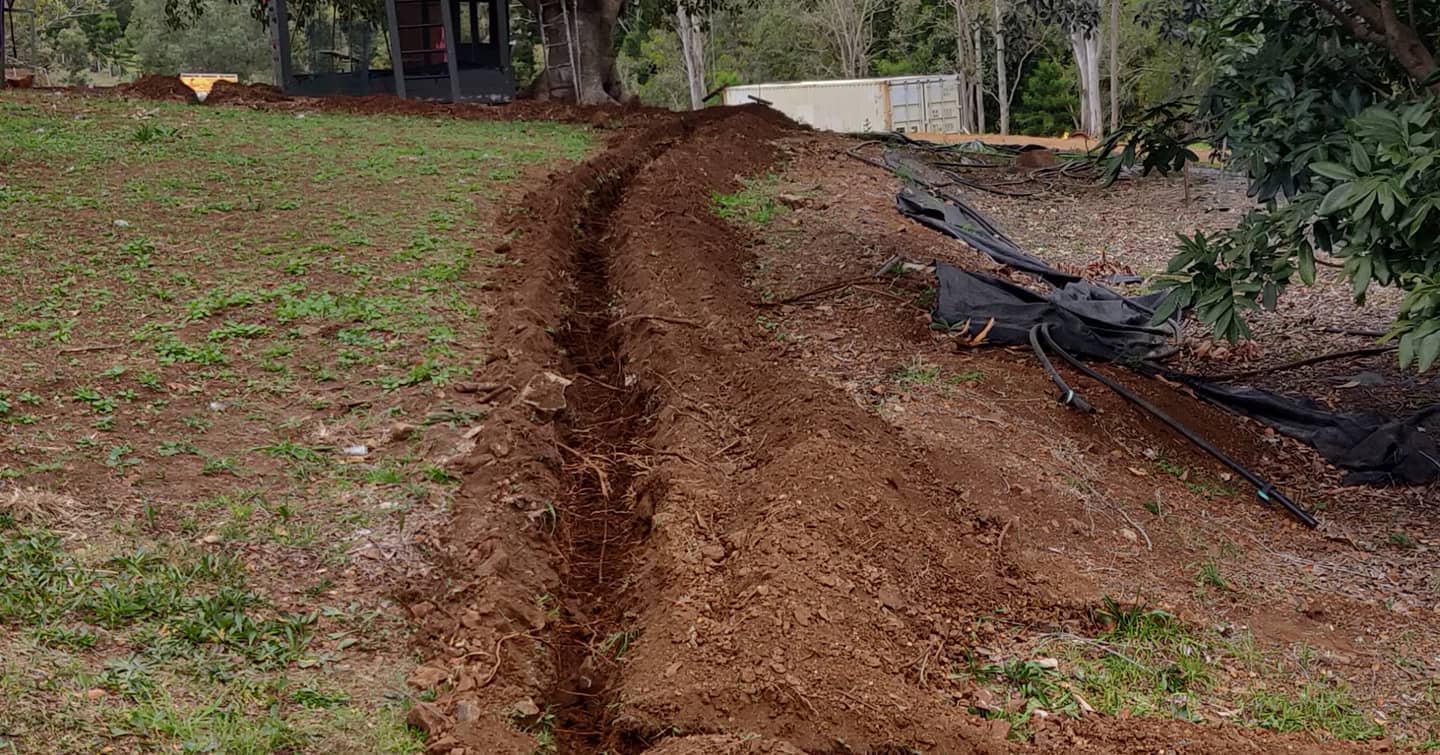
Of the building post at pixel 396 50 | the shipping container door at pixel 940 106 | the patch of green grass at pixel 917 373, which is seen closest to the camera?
the patch of green grass at pixel 917 373

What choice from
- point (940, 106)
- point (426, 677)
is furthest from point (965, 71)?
point (426, 677)

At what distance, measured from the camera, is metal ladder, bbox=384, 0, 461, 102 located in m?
18.7

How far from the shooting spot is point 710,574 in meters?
4.86

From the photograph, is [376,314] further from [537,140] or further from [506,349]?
[537,140]

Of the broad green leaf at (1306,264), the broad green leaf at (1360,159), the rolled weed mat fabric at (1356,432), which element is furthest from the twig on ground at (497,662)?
the rolled weed mat fabric at (1356,432)

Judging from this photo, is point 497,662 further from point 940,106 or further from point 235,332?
point 940,106

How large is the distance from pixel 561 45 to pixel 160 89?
683 centimetres

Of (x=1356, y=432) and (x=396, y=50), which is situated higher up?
(x=396, y=50)

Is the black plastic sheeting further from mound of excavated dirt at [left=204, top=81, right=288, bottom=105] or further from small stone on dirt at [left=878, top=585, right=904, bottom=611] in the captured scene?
mound of excavated dirt at [left=204, top=81, right=288, bottom=105]

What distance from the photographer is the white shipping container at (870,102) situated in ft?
96.3

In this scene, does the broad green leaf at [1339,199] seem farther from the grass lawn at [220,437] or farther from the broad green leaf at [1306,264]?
the grass lawn at [220,437]

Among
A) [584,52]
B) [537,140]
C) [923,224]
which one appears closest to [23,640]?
[923,224]

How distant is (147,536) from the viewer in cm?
459

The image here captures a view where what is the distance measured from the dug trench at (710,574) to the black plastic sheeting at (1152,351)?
1.39m
